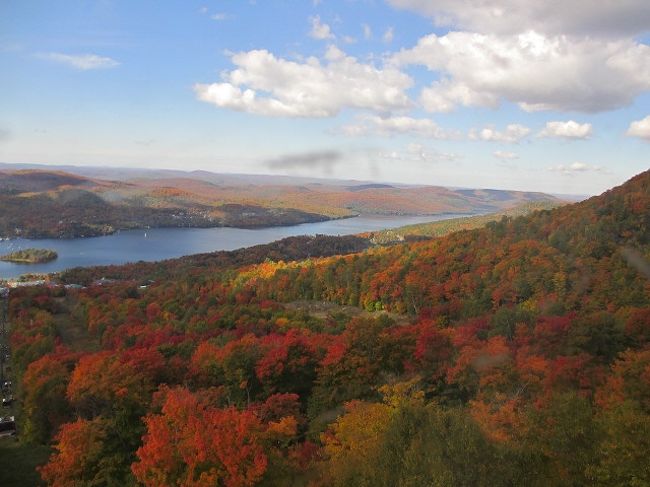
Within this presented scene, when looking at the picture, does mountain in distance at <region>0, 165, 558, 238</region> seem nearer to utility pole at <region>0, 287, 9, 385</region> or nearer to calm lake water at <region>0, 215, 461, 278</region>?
calm lake water at <region>0, 215, 461, 278</region>

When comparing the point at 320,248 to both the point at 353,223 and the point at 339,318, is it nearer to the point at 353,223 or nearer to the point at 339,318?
the point at 339,318

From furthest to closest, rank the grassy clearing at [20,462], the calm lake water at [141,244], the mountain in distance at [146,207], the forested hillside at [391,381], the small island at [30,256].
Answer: the mountain in distance at [146,207] < the calm lake water at [141,244] < the small island at [30,256] < the grassy clearing at [20,462] < the forested hillside at [391,381]

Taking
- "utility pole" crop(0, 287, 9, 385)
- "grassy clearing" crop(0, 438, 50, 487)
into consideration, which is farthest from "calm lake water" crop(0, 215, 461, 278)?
"grassy clearing" crop(0, 438, 50, 487)

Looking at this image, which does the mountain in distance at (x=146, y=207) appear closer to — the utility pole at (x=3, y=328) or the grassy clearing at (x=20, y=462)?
the utility pole at (x=3, y=328)

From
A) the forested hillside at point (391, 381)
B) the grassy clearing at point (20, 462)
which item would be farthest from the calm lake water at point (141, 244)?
the grassy clearing at point (20, 462)

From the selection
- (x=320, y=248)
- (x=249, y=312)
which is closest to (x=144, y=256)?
(x=320, y=248)

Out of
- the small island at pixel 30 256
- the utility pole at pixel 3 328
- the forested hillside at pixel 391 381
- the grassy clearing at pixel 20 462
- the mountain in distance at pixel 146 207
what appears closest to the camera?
the forested hillside at pixel 391 381
